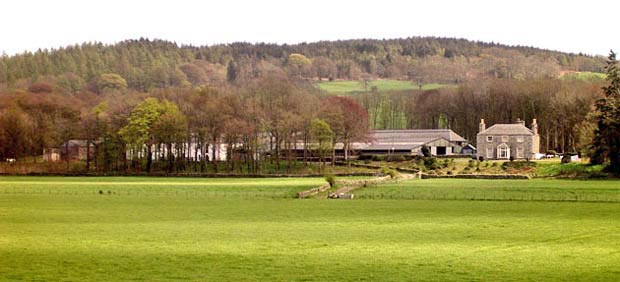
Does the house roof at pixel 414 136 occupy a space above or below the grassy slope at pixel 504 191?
above

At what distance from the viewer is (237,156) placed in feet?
392

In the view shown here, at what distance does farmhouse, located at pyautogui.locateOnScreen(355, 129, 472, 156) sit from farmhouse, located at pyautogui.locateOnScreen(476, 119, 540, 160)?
10107 mm


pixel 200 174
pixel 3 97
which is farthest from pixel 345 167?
pixel 3 97

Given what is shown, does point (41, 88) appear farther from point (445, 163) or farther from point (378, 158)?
point (445, 163)

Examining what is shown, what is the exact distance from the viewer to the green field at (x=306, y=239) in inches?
1080

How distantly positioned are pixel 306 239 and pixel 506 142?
285 ft

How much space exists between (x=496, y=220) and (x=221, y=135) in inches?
2908

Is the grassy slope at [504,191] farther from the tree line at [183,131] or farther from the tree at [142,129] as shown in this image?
the tree at [142,129]

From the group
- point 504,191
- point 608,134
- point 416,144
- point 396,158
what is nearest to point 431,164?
point 396,158

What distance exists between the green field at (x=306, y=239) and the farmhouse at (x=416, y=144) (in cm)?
6739

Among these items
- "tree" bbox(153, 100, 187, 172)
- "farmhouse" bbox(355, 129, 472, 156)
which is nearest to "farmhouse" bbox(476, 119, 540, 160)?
"farmhouse" bbox(355, 129, 472, 156)

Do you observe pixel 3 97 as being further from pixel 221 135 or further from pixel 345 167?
pixel 345 167

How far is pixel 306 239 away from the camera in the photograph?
3581cm

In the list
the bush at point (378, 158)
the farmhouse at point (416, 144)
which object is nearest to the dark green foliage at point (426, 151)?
the farmhouse at point (416, 144)
